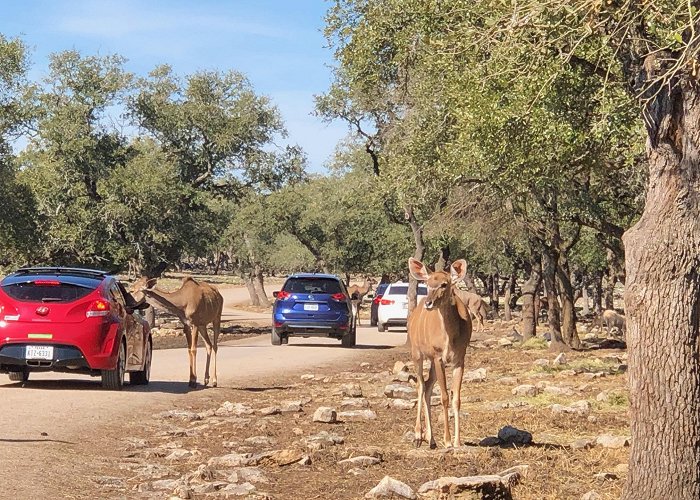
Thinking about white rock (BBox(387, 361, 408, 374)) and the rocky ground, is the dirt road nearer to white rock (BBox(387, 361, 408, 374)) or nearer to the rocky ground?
the rocky ground

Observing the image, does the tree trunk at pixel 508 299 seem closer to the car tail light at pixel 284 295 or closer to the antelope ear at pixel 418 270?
the car tail light at pixel 284 295

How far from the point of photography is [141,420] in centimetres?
1375

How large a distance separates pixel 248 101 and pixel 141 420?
31328mm

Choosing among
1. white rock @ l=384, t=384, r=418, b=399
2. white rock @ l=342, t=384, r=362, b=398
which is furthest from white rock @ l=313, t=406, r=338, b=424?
white rock @ l=342, t=384, r=362, b=398

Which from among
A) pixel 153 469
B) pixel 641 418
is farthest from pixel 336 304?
pixel 641 418

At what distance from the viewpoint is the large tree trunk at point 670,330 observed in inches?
303

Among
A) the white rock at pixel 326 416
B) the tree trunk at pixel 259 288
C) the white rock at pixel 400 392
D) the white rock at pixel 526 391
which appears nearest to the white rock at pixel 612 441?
the white rock at pixel 326 416

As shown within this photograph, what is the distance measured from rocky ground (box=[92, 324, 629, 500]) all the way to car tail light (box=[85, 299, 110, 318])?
208 centimetres

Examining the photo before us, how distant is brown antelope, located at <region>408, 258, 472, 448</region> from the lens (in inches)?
467

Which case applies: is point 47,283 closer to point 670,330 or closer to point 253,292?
point 670,330

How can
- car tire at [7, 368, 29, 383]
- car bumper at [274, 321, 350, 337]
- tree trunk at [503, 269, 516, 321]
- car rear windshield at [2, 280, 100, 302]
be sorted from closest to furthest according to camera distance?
car rear windshield at [2, 280, 100, 302], car tire at [7, 368, 29, 383], car bumper at [274, 321, 350, 337], tree trunk at [503, 269, 516, 321]

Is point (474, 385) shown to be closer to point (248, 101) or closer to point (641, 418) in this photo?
point (641, 418)

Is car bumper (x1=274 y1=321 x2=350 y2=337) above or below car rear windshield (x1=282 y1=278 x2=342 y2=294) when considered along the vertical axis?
below

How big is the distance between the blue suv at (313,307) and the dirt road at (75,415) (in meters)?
5.19
